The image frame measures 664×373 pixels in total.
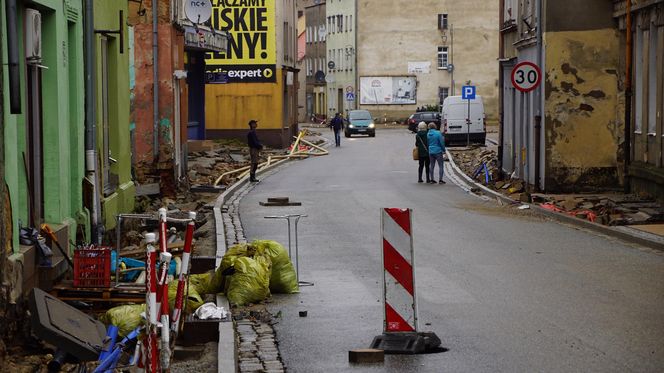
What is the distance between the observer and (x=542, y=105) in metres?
30.6

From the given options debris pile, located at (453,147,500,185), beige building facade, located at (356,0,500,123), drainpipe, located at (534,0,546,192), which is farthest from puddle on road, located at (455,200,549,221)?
beige building facade, located at (356,0,500,123)

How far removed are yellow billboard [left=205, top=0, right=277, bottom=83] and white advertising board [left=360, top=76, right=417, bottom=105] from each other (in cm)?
4176

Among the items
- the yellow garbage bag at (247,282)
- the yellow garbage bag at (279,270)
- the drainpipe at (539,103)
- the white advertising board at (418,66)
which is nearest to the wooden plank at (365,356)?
the yellow garbage bag at (247,282)

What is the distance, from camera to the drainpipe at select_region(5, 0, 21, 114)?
10.2m

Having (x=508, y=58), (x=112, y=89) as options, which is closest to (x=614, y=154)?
(x=508, y=58)

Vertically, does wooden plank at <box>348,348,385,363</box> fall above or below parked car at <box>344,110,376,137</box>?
below

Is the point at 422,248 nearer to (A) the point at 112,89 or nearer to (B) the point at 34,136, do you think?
(A) the point at 112,89

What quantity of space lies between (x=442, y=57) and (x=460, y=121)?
43542 mm

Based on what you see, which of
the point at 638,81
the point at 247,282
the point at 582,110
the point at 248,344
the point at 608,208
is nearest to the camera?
the point at 248,344

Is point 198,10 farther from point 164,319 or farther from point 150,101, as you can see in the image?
point 164,319

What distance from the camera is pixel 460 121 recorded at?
195 feet

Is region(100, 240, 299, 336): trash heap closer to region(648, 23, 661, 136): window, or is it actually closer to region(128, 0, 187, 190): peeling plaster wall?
region(648, 23, 661, 136): window

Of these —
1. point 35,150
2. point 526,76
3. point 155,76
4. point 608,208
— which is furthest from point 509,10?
point 35,150

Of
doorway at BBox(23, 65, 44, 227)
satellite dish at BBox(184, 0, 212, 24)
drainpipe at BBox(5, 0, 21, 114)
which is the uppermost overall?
satellite dish at BBox(184, 0, 212, 24)
